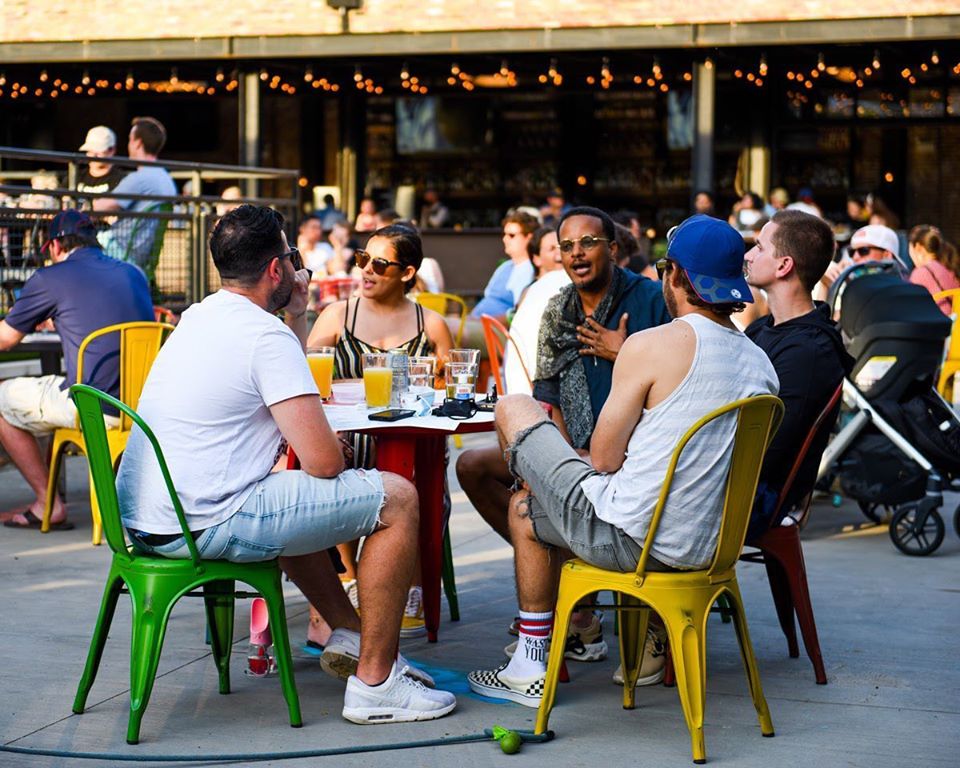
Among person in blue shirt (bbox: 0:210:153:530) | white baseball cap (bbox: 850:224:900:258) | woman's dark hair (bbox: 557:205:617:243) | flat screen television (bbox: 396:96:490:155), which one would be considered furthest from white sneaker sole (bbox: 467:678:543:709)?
flat screen television (bbox: 396:96:490:155)

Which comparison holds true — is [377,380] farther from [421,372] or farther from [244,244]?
[244,244]

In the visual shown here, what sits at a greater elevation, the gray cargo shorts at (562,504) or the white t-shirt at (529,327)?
the white t-shirt at (529,327)

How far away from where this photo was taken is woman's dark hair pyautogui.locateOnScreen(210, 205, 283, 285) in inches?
161

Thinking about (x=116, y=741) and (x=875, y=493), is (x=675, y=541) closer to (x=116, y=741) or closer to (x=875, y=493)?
(x=116, y=741)

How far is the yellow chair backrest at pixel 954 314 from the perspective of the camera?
9.44 meters

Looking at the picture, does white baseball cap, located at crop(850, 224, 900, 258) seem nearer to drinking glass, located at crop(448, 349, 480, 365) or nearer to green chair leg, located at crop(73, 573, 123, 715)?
drinking glass, located at crop(448, 349, 480, 365)

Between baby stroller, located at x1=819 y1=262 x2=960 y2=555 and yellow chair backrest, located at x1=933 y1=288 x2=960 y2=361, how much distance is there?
7.65ft

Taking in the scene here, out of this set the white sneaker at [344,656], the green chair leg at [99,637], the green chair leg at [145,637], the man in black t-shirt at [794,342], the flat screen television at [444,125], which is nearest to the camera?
the green chair leg at [145,637]

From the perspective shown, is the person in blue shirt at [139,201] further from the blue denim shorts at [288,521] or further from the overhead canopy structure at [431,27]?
the overhead canopy structure at [431,27]

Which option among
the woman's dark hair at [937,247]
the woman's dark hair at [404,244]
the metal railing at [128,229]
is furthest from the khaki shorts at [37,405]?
the woman's dark hair at [937,247]

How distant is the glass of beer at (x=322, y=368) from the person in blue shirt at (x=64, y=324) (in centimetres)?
225

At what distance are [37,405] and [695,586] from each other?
4171mm

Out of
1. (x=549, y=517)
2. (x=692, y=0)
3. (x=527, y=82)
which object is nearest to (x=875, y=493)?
(x=549, y=517)

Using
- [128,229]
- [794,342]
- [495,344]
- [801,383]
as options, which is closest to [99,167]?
[128,229]
